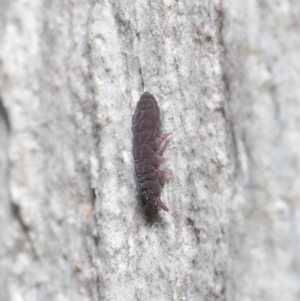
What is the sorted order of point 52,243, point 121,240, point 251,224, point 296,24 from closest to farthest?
point 296,24, point 251,224, point 52,243, point 121,240

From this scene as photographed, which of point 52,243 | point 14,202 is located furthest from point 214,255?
point 14,202

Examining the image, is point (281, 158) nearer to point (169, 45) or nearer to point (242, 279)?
point (242, 279)

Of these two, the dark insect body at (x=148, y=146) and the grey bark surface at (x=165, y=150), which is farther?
the dark insect body at (x=148, y=146)

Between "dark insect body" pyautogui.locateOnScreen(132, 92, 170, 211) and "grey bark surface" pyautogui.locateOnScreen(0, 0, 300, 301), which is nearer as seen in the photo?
"grey bark surface" pyautogui.locateOnScreen(0, 0, 300, 301)
